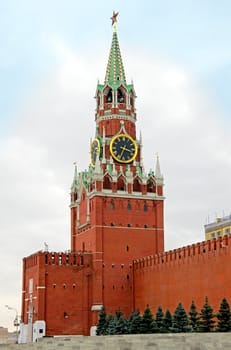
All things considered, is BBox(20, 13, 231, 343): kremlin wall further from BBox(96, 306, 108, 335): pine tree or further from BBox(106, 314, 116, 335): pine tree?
BBox(106, 314, 116, 335): pine tree

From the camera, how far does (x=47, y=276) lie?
5412cm

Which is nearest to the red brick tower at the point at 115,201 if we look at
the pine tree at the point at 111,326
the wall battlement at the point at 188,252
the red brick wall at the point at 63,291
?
the red brick wall at the point at 63,291

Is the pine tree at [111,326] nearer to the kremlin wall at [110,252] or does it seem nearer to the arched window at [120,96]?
the kremlin wall at [110,252]

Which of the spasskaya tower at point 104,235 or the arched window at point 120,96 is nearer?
the spasskaya tower at point 104,235

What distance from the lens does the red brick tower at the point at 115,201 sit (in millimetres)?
55781

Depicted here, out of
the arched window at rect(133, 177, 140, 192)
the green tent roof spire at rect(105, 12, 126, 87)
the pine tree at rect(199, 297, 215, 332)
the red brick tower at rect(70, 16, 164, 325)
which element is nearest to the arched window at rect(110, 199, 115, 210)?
the red brick tower at rect(70, 16, 164, 325)

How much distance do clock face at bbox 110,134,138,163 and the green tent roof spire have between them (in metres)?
5.42

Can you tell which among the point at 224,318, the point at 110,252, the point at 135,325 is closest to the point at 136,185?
the point at 110,252

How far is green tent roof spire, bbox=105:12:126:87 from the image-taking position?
62969mm

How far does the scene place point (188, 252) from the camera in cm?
4753

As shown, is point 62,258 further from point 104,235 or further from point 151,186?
point 151,186

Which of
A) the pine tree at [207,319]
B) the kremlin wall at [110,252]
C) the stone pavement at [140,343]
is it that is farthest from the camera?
the kremlin wall at [110,252]

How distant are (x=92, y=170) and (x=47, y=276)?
35.8ft

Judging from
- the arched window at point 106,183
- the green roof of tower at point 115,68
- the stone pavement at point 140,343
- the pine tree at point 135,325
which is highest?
the green roof of tower at point 115,68
